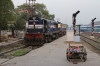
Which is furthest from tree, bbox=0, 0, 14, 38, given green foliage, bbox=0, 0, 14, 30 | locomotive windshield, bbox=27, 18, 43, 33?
locomotive windshield, bbox=27, 18, 43, 33

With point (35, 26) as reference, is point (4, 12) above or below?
above

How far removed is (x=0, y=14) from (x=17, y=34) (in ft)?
38.3

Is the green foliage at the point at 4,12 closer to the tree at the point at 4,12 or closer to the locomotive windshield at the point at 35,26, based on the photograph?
the tree at the point at 4,12

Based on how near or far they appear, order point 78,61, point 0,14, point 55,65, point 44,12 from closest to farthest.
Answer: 1. point 55,65
2. point 78,61
3. point 0,14
4. point 44,12

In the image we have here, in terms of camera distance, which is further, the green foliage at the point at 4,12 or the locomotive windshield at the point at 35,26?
the locomotive windshield at the point at 35,26

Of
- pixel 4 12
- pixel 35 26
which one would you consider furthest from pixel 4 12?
pixel 35 26

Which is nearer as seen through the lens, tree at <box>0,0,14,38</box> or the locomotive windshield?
tree at <box>0,0,14,38</box>

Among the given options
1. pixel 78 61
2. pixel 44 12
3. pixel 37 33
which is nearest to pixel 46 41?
pixel 37 33

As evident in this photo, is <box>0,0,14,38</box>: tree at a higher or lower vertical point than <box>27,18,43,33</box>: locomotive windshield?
higher

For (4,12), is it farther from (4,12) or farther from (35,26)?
(35,26)

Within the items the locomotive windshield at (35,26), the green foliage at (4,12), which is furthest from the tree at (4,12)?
the locomotive windshield at (35,26)

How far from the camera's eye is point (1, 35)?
102 ft

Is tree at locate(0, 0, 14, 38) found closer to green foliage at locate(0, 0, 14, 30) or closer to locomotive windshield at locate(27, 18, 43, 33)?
green foliage at locate(0, 0, 14, 30)

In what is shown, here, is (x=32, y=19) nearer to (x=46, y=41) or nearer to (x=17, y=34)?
(x=46, y=41)
